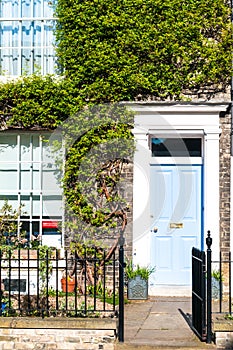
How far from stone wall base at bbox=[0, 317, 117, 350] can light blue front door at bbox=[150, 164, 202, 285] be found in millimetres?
4021

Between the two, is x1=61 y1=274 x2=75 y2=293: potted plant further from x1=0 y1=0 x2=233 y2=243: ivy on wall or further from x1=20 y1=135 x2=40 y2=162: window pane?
x1=20 y1=135 x2=40 y2=162: window pane

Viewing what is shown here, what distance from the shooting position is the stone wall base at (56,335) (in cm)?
883

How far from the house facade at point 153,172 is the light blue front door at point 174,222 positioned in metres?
0.02

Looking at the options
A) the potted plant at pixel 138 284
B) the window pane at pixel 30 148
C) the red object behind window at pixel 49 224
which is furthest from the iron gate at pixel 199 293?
the window pane at pixel 30 148

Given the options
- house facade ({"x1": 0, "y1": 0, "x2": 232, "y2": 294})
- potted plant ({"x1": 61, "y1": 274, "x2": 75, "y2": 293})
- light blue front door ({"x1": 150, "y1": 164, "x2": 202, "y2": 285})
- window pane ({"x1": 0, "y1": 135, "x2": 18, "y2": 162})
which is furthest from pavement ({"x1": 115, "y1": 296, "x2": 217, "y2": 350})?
window pane ({"x1": 0, "y1": 135, "x2": 18, "y2": 162})

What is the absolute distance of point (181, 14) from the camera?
12.4 meters

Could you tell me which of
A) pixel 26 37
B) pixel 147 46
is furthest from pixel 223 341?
pixel 26 37

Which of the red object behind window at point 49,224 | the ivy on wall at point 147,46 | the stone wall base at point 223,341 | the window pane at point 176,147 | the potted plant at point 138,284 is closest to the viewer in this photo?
the stone wall base at point 223,341

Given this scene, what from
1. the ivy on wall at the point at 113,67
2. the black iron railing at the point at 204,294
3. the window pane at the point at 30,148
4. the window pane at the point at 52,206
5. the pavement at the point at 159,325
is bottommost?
the pavement at the point at 159,325

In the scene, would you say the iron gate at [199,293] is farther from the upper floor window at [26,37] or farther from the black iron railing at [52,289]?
the upper floor window at [26,37]

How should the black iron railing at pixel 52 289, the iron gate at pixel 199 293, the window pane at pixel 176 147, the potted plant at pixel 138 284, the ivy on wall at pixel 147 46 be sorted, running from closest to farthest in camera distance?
the iron gate at pixel 199 293 → the black iron railing at pixel 52 289 → the potted plant at pixel 138 284 → the ivy on wall at pixel 147 46 → the window pane at pixel 176 147

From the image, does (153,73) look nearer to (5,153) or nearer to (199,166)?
(199,166)

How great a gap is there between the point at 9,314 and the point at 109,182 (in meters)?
3.83

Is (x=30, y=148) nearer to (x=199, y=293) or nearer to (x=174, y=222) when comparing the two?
(x=174, y=222)
